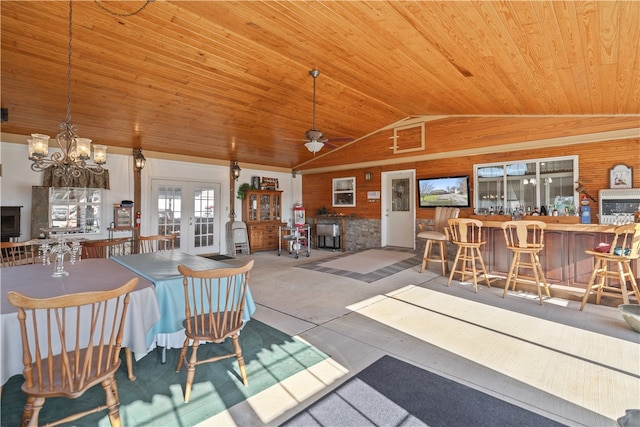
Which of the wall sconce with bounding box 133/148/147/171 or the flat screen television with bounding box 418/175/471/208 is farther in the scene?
the wall sconce with bounding box 133/148/147/171

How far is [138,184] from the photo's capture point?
22.6ft

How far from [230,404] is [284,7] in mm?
3274

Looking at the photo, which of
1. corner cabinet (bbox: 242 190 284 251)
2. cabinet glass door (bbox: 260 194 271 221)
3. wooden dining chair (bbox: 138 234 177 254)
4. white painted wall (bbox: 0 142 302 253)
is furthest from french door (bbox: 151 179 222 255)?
cabinet glass door (bbox: 260 194 271 221)

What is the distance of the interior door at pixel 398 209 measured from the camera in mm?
7848

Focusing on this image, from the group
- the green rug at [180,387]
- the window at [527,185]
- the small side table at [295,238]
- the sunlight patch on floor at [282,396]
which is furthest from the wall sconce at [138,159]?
the window at [527,185]

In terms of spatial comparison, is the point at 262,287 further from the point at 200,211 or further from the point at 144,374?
the point at 200,211

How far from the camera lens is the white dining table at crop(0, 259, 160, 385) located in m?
1.56

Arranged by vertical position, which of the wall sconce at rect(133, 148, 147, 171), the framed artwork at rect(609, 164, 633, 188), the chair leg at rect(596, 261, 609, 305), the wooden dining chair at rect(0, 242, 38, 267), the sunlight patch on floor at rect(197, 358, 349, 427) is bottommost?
the sunlight patch on floor at rect(197, 358, 349, 427)

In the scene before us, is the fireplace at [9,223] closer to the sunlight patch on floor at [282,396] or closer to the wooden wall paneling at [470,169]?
the sunlight patch on floor at [282,396]

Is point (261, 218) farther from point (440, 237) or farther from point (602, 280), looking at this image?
point (602, 280)

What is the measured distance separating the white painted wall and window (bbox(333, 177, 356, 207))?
158 cm

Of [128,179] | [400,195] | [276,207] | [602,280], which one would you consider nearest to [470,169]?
[400,195]

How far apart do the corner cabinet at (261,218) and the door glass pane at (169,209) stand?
1810mm

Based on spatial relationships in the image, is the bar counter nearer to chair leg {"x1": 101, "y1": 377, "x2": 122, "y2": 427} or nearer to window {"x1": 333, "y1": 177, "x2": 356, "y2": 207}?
window {"x1": 333, "y1": 177, "x2": 356, "y2": 207}
